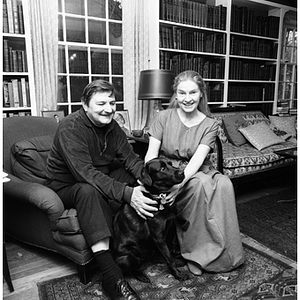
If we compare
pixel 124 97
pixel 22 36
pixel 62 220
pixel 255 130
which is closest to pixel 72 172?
pixel 62 220

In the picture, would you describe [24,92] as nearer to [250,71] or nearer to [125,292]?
[125,292]

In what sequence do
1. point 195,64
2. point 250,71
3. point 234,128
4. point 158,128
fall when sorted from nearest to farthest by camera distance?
1. point 158,128
2. point 234,128
3. point 195,64
4. point 250,71

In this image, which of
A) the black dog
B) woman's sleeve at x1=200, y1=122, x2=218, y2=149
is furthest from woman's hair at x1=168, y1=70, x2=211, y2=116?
the black dog

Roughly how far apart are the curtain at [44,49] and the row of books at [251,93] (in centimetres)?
230

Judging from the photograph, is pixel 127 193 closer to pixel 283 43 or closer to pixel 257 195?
pixel 257 195

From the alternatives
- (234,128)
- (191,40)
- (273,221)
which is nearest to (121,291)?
(273,221)

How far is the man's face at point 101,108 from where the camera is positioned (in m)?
1.65

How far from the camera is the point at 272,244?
2080mm

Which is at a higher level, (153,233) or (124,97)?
(124,97)

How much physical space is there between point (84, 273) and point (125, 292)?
12.5 inches

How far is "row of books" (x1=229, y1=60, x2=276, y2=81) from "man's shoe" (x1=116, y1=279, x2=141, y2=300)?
316cm

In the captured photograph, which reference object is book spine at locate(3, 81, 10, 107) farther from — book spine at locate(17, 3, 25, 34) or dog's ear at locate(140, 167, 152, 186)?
dog's ear at locate(140, 167, 152, 186)

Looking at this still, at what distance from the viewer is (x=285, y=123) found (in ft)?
12.4

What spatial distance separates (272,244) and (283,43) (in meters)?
3.42
